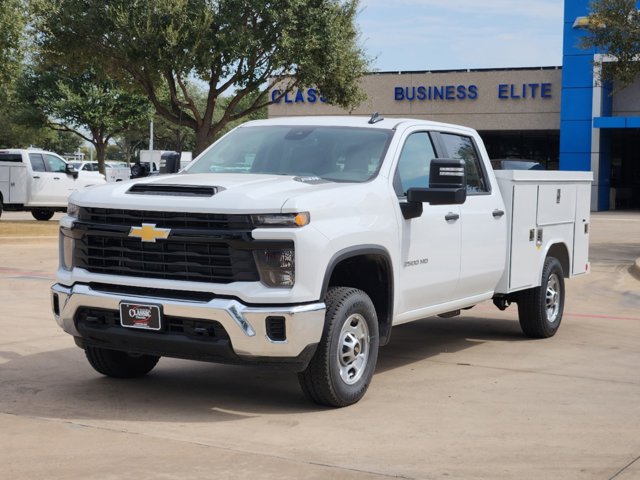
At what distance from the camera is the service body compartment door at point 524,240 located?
909 centimetres

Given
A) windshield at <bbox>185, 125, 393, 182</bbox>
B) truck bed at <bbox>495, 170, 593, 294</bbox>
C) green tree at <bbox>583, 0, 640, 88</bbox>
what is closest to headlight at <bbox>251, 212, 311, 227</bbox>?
windshield at <bbox>185, 125, 393, 182</bbox>

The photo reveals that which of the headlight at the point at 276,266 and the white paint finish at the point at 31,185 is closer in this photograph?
the headlight at the point at 276,266

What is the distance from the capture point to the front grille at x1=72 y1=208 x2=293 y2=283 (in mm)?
6309

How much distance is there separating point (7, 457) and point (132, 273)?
62.9 inches

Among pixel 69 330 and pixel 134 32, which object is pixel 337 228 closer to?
pixel 69 330

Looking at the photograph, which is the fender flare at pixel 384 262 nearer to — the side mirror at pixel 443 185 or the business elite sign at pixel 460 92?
the side mirror at pixel 443 185

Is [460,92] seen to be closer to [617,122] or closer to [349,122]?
[617,122]

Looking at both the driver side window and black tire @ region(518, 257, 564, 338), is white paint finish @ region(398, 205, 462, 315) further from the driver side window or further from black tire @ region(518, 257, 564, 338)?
black tire @ region(518, 257, 564, 338)

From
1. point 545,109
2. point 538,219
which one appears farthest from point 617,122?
point 538,219

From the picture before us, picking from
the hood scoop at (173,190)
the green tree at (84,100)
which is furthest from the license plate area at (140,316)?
the green tree at (84,100)

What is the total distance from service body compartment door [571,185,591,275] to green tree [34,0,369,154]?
1863cm

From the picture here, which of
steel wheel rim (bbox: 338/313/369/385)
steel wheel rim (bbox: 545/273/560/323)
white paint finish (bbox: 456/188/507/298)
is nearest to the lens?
steel wheel rim (bbox: 338/313/369/385)

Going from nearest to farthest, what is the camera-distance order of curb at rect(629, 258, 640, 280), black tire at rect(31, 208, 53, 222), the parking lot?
1. the parking lot
2. curb at rect(629, 258, 640, 280)
3. black tire at rect(31, 208, 53, 222)

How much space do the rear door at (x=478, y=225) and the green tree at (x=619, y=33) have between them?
15030 mm
